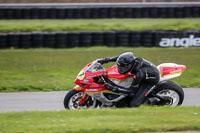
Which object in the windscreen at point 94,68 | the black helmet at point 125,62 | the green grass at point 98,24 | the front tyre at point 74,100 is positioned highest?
the black helmet at point 125,62

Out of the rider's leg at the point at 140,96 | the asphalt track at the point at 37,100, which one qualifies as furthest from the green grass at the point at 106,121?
the asphalt track at the point at 37,100

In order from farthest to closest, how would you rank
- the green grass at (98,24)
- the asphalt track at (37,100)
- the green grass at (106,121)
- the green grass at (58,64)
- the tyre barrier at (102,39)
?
1. the green grass at (98,24)
2. the tyre barrier at (102,39)
3. the green grass at (58,64)
4. the asphalt track at (37,100)
5. the green grass at (106,121)

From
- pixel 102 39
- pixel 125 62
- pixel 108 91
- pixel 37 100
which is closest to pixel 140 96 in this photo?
pixel 108 91

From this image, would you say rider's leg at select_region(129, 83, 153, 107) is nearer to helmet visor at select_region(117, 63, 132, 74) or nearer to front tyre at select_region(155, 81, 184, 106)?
front tyre at select_region(155, 81, 184, 106)

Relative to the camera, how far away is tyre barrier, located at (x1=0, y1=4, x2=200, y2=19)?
19.7 meters

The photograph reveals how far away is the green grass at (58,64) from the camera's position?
32.9ft

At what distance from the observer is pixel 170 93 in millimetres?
7281

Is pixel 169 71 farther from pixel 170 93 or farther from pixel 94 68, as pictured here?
pixel 94 68

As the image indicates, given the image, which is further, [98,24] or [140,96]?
[98,24]

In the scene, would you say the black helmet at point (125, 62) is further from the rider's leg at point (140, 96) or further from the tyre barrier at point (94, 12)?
the tyre barrier at point (94, 12)

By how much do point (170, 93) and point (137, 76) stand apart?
963mm

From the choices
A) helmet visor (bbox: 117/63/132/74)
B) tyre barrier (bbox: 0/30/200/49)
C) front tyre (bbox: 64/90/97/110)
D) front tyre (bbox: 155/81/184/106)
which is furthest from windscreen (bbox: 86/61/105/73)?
tyre barrier (bbox: 0/30/200/49)

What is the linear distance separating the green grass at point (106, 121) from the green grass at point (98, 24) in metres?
10.6

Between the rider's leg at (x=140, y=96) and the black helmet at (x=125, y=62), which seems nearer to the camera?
A: the black helmet at (x=125, y=62)
